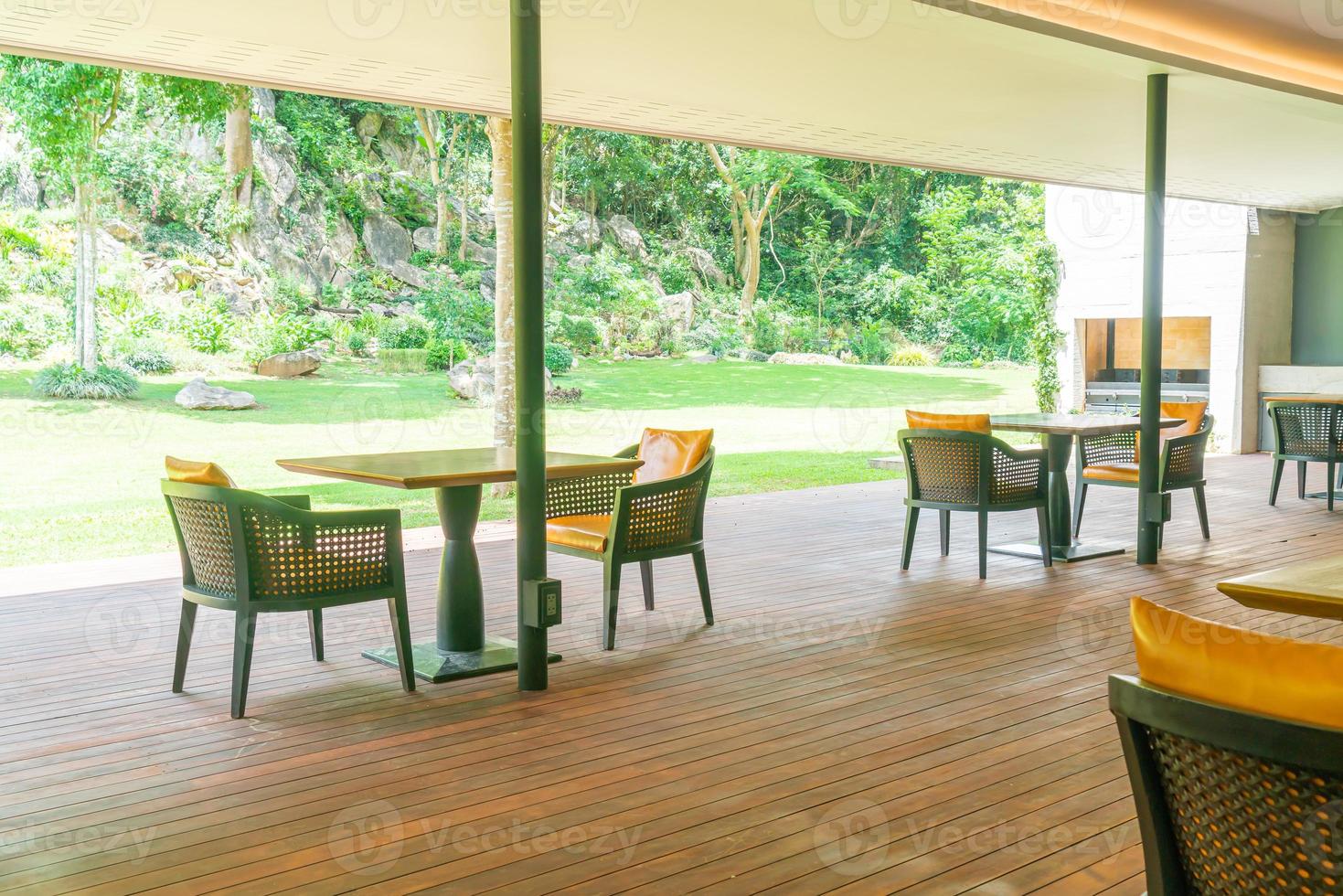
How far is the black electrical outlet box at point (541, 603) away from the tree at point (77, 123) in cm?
1048

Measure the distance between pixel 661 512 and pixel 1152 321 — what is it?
3.52m

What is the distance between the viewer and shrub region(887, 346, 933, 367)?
919 inches

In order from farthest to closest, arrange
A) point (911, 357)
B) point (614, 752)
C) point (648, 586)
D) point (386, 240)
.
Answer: point (911, 357)
point (386, 240)
point (648, 586)
point (614, 752)

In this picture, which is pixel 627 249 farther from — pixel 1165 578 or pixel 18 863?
pixel 18 863

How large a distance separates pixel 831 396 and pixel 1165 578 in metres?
13.8

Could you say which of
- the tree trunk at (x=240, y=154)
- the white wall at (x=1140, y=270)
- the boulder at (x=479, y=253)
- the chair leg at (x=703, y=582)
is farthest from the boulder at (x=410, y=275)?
the chair leg at (x=703, y=582)

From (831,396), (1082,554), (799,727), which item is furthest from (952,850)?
(831,396)

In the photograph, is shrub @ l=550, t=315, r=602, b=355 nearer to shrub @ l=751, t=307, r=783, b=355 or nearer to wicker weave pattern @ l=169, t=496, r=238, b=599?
shrub @ l=751, t=307, r=783, b=355

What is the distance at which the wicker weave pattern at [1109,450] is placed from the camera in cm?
742

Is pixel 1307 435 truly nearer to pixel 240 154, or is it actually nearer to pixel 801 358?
pixel 801 358

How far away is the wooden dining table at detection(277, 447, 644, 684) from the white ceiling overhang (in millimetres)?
2107

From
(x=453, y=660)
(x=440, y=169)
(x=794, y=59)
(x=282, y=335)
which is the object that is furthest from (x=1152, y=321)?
(x=440, y=169)

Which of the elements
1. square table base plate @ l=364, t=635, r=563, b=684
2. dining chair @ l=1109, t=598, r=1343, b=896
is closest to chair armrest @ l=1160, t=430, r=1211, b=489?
square table base plate @ l=364, t=635, r=563, b=684

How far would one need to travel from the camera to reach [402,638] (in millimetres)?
4102
